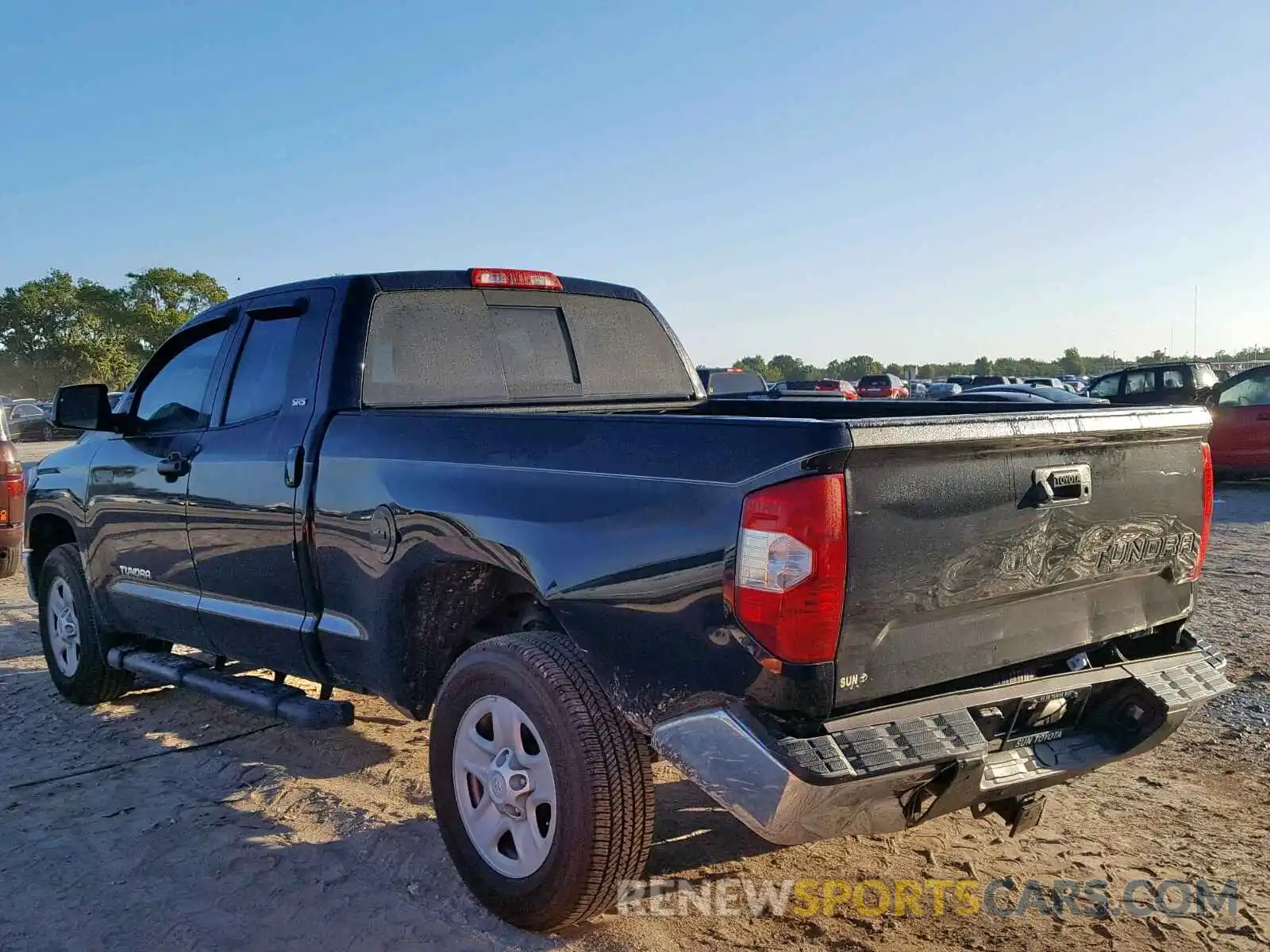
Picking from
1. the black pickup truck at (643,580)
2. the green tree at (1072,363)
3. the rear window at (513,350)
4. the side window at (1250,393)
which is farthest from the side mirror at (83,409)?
the green tree at (1072,363)

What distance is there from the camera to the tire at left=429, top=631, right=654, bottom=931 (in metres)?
2.87

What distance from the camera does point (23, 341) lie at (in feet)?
209

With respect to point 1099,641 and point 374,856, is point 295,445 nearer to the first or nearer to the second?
point 374,856

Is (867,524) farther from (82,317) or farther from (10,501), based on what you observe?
(82,317)

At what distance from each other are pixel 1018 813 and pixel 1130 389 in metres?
17.2

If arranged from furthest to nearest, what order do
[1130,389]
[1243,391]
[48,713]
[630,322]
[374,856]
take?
[1130,389], [1243,391], [48,713], [630,322], [374,856]

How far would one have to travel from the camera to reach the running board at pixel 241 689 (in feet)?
13.0

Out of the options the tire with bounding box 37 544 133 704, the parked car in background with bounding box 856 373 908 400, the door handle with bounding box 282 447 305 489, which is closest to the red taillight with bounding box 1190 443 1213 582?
the door handle with bounding box 282 447 305 489

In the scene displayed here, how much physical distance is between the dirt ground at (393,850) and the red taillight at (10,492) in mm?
4373

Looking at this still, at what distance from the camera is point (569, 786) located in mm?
2889

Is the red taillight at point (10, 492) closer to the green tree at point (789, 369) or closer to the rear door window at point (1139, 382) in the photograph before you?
the rear door window at point (1139, 382)

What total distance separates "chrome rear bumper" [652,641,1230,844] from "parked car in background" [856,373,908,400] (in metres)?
34.8

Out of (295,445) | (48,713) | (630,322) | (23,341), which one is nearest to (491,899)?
(295,445)

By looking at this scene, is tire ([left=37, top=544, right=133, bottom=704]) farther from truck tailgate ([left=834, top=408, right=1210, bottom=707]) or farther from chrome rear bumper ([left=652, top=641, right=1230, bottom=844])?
truck tailgate ([left=834, top=408, right=1210, bottom=707])
